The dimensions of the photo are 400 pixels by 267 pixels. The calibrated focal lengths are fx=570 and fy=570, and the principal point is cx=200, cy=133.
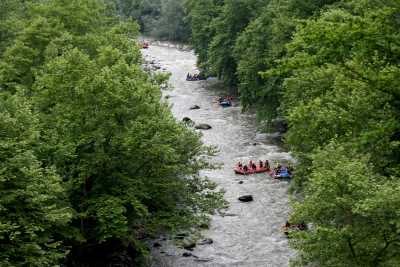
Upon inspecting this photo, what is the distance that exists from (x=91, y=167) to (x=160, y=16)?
91511 millimetres

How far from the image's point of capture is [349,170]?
51.7 feet

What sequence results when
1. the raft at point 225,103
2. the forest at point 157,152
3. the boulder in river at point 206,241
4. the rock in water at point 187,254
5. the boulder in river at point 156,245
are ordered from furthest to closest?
the raft at point 225,103 < the boulder in river at point 206,241 < the boulder in river at point 156,245 < the rock in water at point 187,254 < the forest at point 157,152

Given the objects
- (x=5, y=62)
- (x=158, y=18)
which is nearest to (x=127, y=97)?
(x=5, y=62)

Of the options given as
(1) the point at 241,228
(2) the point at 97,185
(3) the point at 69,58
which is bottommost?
(1) the point at 241,228

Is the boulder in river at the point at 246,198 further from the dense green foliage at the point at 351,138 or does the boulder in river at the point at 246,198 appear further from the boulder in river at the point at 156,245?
the dense green foliage at the point at 351,138

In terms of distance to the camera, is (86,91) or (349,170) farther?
(86,91)

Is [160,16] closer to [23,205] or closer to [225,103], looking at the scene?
[225,103]

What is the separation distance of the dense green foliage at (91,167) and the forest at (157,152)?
0.06m

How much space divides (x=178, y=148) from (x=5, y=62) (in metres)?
14.3

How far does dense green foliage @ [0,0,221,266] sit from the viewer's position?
17797 millimetres

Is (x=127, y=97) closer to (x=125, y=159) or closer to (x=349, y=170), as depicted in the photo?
(x=125, y=159)

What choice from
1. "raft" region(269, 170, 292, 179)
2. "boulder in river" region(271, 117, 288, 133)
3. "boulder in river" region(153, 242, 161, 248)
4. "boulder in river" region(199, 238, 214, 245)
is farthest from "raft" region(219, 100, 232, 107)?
"boulder in river" region(153, 242, 161, 248)

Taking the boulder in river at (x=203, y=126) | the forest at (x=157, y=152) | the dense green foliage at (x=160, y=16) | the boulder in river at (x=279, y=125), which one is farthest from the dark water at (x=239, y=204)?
the dense green foliage at (x=160, y=16)

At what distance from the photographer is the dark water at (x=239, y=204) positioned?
93.1 ft
